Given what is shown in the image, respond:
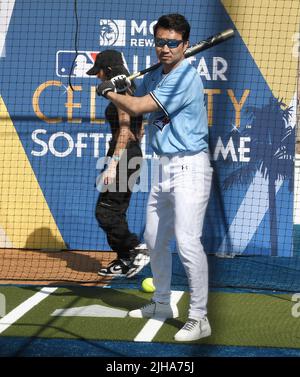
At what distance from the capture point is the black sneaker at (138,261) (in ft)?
22.6

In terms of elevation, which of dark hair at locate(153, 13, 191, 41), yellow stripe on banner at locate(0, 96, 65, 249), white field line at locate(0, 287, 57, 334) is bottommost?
white field line at locate(0, 287, 57, 334)

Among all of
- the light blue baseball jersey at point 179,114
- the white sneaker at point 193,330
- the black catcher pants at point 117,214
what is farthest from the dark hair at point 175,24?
the black catcher pants at point 117,214

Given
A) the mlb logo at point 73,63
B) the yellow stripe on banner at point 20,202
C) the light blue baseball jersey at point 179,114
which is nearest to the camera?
the light blue baseball jersey at point 179,114

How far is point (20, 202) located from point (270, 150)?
107 inches

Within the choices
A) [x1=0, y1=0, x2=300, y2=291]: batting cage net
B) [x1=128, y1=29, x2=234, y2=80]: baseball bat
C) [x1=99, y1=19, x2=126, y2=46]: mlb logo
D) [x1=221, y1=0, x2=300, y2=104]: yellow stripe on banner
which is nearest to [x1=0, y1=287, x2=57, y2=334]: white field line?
[x1=0, y1=0, x2=300, y2=291]: batting cage net

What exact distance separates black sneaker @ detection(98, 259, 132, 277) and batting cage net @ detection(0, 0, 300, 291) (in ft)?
2.15

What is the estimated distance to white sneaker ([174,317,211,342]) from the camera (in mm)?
4898

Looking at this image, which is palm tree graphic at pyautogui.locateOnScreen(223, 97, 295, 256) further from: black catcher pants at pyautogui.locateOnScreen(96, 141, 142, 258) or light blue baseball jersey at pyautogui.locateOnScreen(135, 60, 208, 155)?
light blue baseball jersey at pyautogui.locateOnScreen(135, 60, 208, 155)

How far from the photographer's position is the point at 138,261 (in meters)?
6.91

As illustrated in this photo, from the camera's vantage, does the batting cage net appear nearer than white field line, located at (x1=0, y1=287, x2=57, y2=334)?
No

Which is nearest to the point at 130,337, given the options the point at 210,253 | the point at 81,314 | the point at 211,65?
the point at 81,314

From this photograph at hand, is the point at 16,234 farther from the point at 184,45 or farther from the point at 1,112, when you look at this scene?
the point at 184,45

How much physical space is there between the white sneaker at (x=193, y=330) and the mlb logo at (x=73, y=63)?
3.77 metres

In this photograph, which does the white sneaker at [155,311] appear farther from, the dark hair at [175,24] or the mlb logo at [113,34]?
the mlb logo at [113,34]
